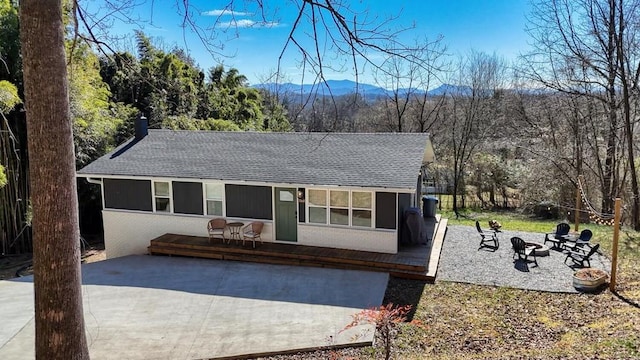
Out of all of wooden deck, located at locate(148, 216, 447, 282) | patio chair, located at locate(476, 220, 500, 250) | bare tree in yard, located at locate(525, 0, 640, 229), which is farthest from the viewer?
bare tree in yard, located at locate(525, 0, 640, 229)

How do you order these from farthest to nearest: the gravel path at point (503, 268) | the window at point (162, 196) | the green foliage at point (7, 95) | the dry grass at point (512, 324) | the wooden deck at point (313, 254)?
1. the window at point (162, 196)
2. the green foliage at point (7, 95)
3. the wooden deck at point (313, 254)
4. the gravel path at point (503, 268)
5. the dry grass at point (512, 324)

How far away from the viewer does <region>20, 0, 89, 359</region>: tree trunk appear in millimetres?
3328

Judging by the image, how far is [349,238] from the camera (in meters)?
10.5

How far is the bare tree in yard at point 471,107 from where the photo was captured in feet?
81.5

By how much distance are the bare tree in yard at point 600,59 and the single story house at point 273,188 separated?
8.19 m

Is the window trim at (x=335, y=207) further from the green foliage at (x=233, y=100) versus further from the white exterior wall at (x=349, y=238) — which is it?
the green foliage at (x=233, y=100)

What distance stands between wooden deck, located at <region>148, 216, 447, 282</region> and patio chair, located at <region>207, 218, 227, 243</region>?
207 mm

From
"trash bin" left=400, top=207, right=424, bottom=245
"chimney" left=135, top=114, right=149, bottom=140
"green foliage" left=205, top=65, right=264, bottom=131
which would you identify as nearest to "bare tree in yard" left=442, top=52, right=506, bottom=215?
"green foliage" left=205, top=65, right=264, bottom=131

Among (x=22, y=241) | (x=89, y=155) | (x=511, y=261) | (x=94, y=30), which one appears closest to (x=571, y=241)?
(x=511, y=261)

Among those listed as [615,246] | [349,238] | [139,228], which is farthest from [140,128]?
[615,246]

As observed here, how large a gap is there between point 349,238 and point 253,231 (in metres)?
2.45

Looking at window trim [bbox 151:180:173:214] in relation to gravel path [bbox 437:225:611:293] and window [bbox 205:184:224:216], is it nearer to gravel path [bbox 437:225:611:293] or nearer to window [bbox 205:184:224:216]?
window [bbox 205:184:224:216]

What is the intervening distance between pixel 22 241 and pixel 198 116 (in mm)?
11557

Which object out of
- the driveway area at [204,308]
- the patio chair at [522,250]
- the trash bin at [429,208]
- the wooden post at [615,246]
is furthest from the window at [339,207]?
the wooden post at [615,246]
